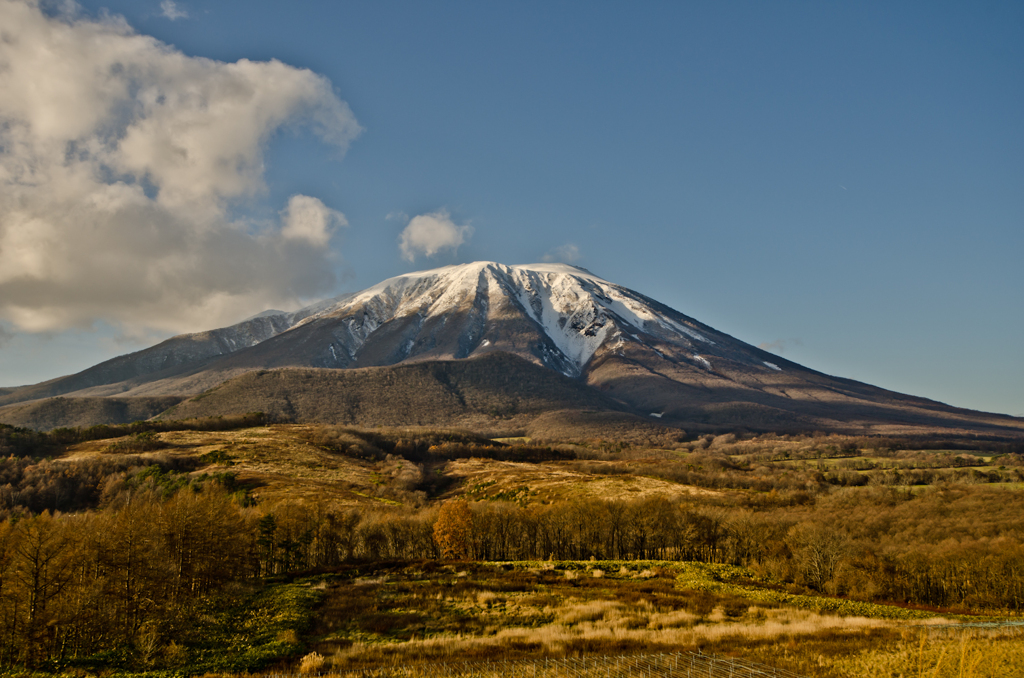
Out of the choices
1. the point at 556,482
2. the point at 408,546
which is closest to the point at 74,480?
the point at 408,546

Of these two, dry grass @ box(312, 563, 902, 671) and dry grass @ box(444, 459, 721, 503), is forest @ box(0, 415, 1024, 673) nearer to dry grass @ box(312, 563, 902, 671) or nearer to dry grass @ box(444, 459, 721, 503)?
dry grass @ box(444, 459, 721, 503)

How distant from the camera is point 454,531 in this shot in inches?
2869

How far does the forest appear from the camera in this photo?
30.5 metres

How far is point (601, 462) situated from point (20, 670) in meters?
148

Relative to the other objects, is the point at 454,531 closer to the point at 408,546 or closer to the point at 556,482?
the point at 408,546

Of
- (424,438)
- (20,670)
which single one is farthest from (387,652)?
(424,438)

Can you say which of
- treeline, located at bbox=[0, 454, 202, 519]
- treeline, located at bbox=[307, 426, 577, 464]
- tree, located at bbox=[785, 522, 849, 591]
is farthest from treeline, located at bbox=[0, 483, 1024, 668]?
treeline, located at bbox=[307, 426, 577, 464]

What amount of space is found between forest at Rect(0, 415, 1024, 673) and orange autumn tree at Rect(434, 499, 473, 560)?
26 cm

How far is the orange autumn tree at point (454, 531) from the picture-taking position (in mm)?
72875

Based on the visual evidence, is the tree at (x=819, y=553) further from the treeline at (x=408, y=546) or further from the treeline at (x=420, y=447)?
the treeline at (x=420, y=447)

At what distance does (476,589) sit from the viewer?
158 ft

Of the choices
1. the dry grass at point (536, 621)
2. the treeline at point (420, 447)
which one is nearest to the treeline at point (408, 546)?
the dry grass at point (536, 621)

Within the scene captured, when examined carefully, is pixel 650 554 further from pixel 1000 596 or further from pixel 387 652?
pixel 387 652

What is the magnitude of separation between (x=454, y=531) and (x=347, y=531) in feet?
44.4
